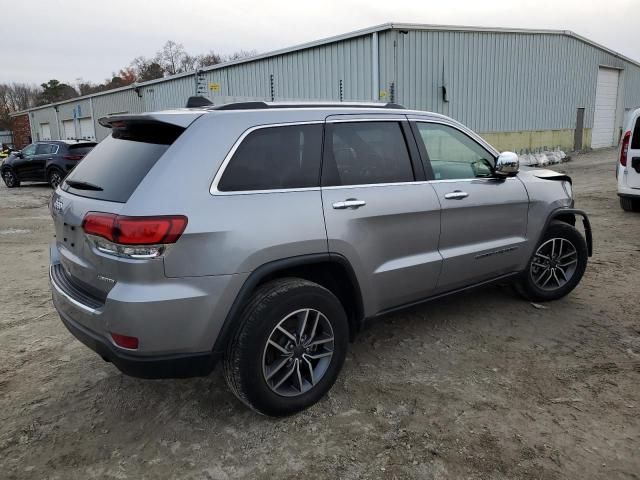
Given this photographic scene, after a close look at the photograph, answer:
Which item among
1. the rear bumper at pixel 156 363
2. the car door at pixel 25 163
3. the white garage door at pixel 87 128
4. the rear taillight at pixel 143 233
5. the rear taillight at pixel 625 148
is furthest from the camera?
the white garage door at pixel 87 128

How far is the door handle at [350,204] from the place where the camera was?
2.98 meters

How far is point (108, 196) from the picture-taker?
8.70 feet

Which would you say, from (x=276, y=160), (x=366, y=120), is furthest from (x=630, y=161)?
(x=276, y=160)

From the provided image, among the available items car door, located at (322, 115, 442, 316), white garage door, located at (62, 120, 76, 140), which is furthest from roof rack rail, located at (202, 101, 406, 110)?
white garage door, located at (62, 120, 76, 140)

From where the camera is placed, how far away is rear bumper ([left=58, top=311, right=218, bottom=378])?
2.50 metres

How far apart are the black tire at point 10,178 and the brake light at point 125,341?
16935 millimetres

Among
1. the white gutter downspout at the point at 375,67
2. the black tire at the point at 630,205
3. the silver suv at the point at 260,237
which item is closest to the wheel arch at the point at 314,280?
the silver suv at the point at 260,237

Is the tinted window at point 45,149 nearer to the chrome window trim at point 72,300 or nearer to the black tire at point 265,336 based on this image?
the chrome window trim at point 72,300

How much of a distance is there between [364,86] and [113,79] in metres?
58.4

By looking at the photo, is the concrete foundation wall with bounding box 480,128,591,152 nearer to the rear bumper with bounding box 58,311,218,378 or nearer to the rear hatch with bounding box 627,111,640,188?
the rear hatch with bounding box 627,111,640,188

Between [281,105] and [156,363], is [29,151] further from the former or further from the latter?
[156,363]

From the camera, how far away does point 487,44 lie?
17953mm

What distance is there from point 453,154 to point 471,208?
1.61ft

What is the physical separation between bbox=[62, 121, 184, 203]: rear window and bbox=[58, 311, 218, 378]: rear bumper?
76 centimetres
